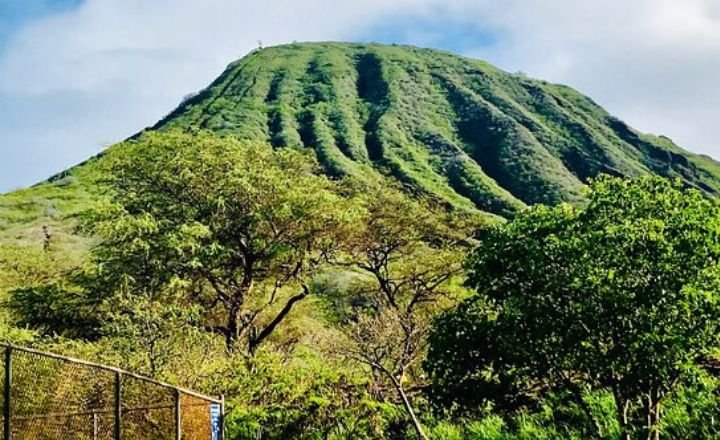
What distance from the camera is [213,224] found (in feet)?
83.8

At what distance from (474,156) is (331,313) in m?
72.4

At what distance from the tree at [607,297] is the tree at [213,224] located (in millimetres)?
11807

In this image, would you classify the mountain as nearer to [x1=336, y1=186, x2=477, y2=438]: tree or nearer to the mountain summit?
the mountain summit

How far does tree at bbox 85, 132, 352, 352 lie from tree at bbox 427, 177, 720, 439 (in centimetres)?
1181

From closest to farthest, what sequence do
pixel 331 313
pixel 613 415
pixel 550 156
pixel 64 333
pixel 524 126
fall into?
pixel 613 415 → pixel 64 333 → pixel 331 313 → pixel 550 156 → pixel 524 126

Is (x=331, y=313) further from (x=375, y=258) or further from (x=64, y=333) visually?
(x=64, y=333)

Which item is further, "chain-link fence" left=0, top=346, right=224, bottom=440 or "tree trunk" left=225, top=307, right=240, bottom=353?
"tree trunk" left=225, top=307, right=240, bottom=353

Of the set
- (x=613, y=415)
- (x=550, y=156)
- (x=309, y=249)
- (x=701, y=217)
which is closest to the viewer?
(x=701, y=217)

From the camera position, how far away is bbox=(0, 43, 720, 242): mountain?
9119cm

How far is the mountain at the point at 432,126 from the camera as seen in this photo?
91188 mm

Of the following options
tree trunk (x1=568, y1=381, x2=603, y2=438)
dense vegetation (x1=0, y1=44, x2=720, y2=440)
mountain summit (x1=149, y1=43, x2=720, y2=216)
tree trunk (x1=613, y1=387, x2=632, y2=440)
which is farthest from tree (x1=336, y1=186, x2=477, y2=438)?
mountain summit (x1=149, y1=43, x2=720, y2=216)

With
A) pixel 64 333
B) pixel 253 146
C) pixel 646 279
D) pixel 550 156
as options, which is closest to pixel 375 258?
pixel 253 146

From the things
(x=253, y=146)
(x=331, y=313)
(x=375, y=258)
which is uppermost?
(x=253, y=146)

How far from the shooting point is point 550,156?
3888 inches
